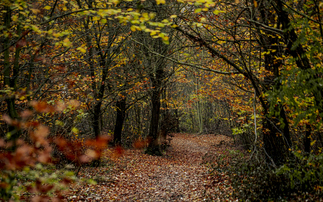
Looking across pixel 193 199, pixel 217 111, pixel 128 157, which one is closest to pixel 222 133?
pixel 217 111

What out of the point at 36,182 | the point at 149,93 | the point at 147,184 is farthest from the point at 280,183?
the point at 149,93

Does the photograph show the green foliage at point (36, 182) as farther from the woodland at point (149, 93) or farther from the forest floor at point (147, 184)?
the forest floor at point (147, 184)

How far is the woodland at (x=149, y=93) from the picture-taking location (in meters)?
3.40

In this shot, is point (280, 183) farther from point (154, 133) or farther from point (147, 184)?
point (154, 133)

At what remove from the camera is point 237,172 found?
6.52 m

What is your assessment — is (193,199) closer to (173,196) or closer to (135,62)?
(173,196)

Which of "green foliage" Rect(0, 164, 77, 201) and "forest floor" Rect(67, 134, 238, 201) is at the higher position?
"green foliage" Rect(0, 164, 77, 201)

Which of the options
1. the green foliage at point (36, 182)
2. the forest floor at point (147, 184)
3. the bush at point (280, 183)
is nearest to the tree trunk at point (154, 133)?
the forest floor at point (147, 184)

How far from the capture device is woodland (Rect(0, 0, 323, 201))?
340 centimetres

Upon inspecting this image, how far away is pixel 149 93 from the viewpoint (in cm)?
1125

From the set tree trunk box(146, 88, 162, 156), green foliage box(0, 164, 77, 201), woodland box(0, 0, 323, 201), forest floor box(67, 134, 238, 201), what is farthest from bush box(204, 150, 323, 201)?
tree trunk box(146, 88, 162, 156)

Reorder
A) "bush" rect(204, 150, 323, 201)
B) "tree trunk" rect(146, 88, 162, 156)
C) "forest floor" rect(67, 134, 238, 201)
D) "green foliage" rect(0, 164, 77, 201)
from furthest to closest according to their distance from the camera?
"tree trunk" rect(146, 88, 162, 156) < "forest floor" rect(67, 134, 238, 201) < "bush" rect(204, 150, 323, 201) < "green foliage" rect(0, 164, 77, 201)

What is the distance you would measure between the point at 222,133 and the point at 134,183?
54.9 feet

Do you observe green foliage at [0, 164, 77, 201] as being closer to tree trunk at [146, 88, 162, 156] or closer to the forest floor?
the forest floor
